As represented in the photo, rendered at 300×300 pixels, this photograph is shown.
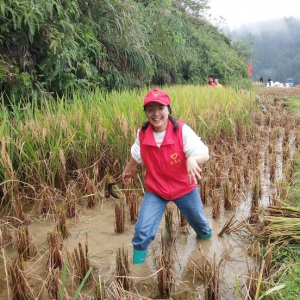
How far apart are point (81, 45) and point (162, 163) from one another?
430 cm

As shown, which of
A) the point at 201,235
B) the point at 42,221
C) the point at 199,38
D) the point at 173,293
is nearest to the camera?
the point at 173,293

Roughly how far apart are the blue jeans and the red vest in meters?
0.05

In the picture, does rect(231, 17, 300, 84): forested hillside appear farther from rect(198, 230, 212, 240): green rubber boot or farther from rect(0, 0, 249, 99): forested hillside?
rect(198, 230, 212, 240): green rubber boot

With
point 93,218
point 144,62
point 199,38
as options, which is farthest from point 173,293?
point 199,38

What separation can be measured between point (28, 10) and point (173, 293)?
370cm

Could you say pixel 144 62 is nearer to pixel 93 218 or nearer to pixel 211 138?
pixel 211 138

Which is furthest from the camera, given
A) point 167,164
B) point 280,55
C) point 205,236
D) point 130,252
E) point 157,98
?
point 280,55

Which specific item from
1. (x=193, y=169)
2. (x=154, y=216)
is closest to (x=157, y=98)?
(x=193, y=169)

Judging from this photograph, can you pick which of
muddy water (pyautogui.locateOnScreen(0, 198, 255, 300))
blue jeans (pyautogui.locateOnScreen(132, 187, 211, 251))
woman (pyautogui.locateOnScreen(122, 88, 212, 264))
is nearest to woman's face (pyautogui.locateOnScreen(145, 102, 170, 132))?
woman (pyautogui.locateOnScreen(122, 88, 212, 264))

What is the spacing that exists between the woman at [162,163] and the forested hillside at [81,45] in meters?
2.55

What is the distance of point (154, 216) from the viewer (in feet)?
6.62

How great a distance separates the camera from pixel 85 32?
18.4 ft

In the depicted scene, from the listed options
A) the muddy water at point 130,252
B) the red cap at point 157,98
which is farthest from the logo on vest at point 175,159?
the muddy water at point 130,252

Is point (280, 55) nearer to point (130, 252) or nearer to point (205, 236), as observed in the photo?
point (205, 236)
